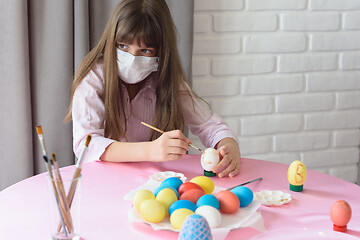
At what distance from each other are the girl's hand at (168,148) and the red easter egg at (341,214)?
45cm

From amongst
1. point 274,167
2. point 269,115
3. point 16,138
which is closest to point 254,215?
point 274,167

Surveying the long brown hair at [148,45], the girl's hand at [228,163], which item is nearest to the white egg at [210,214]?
the girl's hand at [228,163]

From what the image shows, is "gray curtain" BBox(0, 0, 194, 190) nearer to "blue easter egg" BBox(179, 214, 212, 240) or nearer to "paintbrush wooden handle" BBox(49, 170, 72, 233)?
"paintbrush wooden handle" BBox(49, 170, 72, 233)

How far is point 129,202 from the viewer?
98cm

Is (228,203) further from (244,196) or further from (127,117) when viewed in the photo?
(127,117)

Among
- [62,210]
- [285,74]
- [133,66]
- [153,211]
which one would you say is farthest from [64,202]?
[285,74]

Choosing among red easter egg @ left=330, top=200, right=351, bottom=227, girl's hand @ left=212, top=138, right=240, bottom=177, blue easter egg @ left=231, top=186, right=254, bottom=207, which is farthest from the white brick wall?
red easter egg @ left=330, top=200, right=351, bottom=227

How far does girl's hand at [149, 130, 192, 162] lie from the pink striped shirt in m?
0.15

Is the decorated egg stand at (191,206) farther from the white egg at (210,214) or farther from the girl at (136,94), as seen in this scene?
the girl at (136,94)

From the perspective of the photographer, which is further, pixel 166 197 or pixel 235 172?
pixel 235 172

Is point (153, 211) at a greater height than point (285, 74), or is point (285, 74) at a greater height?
point (285, 74)

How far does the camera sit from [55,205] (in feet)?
2.44

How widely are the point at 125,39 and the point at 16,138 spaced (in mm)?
609

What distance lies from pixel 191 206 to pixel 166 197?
5cm
